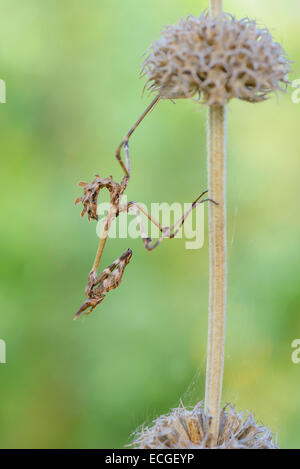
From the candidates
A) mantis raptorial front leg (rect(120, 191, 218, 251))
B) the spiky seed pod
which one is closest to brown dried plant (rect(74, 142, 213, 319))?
mantis raptorial front leg (rect(120, 191, 218, 251))

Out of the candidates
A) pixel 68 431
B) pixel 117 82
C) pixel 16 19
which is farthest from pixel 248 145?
pixel 68 431
